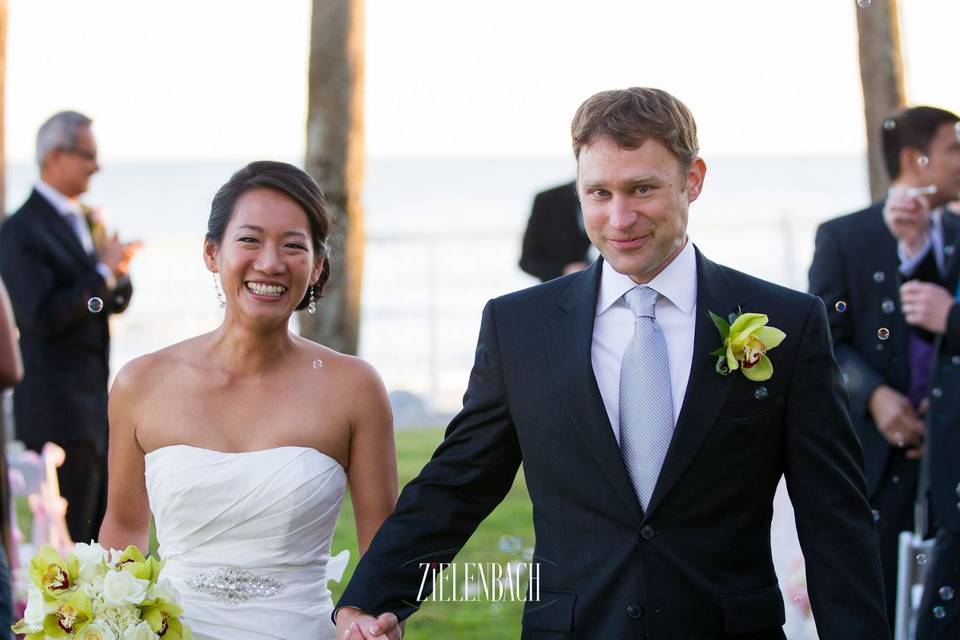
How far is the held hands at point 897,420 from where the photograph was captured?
559cm

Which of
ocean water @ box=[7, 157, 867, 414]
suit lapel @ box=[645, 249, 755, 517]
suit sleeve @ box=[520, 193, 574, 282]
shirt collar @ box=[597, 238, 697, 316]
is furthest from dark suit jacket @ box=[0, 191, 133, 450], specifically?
ocean water @ box=[7, 157, 867, 414]

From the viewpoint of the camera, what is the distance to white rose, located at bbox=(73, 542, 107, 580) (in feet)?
11.8

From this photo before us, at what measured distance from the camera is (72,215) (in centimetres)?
720

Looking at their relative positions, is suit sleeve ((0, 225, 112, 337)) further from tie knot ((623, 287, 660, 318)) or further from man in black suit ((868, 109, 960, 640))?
tie knot ((623, 287, 660, 318))

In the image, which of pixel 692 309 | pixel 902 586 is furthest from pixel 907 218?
pixel 692 309

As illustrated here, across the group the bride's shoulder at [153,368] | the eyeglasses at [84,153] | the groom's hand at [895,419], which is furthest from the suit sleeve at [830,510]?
the eyeglasses at [84,153]

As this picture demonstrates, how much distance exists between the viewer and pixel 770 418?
338 centimetres

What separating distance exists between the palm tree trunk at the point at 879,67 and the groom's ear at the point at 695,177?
5.57 m

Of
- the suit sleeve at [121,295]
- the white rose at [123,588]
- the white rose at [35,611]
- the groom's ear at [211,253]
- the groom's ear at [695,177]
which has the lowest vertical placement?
the white rose at [35,611]

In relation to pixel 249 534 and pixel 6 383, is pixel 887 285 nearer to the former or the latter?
pixel 249 534

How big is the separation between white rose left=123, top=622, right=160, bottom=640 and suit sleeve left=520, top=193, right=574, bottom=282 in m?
3.75

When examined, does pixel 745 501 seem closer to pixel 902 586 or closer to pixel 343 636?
pixel 343 636

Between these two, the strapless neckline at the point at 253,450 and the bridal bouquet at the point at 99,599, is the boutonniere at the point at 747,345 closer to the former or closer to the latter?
the strapless neckline at the point at 253,450

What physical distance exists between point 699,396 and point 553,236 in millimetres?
3729
